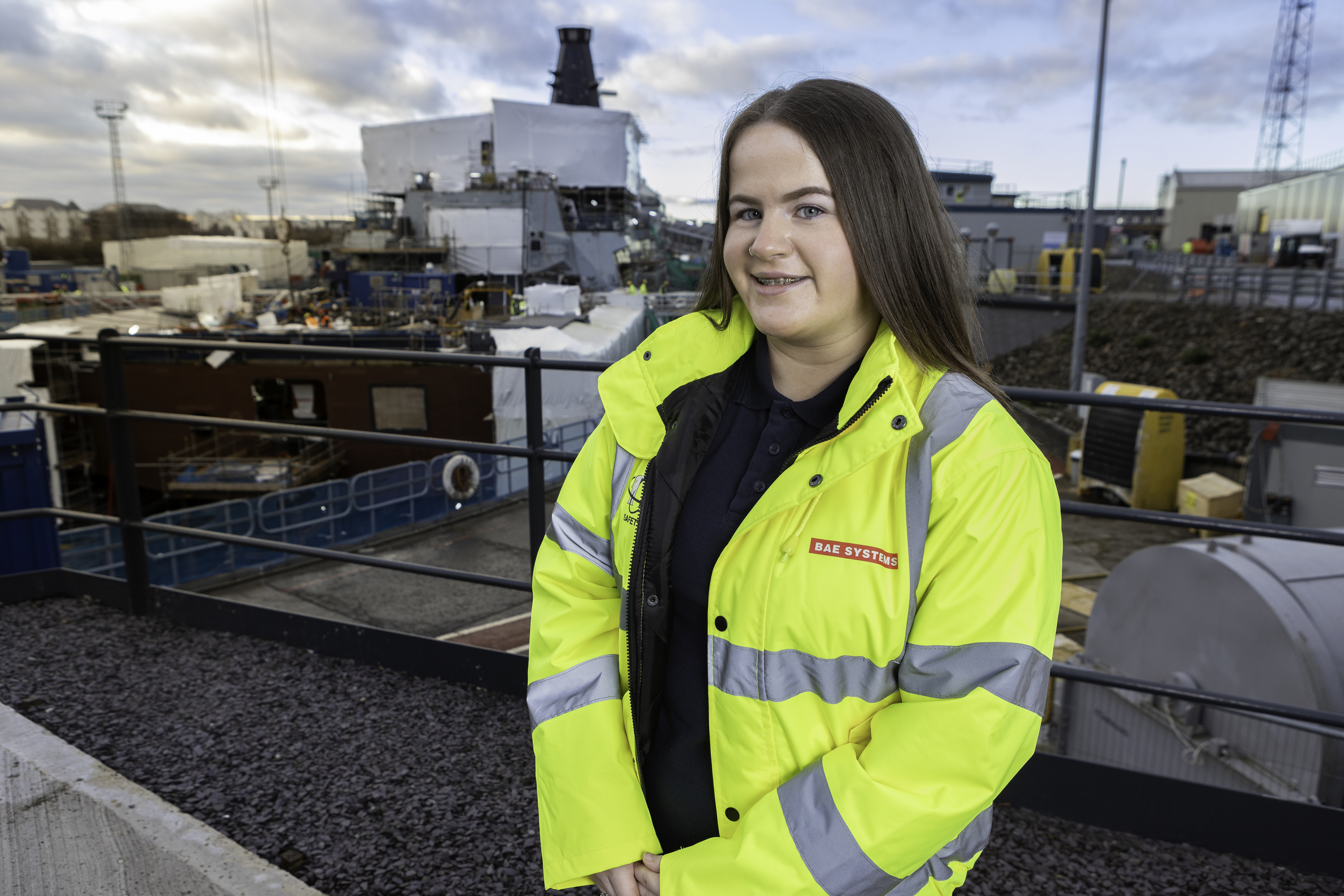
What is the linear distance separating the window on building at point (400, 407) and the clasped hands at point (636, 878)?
17.8 meters

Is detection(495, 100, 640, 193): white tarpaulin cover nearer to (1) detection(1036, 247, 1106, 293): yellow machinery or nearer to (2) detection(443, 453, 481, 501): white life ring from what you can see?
(1) detection(1036, 247, 1106, 293): yellow machinery

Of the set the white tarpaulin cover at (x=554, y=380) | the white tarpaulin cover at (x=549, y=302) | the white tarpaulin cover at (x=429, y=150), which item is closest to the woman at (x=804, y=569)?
the white tarpaulin cover at (x=554, y=380)

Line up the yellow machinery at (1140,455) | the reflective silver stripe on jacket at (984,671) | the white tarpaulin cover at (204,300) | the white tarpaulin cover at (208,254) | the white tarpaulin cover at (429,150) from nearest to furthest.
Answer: the reflective silver stripe on jacket at (984,671) → the yellow machinery at (1140,455) → the white tarpaulin cover at (204,300) → the white tarpaulin cover at (429,150) → the white tarpaulin cover at (208,254)

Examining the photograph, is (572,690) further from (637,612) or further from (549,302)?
(549,302)

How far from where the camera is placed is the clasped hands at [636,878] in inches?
57.4

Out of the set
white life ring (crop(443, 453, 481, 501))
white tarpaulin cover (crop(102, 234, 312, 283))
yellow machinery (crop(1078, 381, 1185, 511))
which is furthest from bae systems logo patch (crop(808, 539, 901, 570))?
white tarpaulin cover (crop(102, 234, 312, 283))

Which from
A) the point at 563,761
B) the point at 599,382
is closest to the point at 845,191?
the point at 599,382

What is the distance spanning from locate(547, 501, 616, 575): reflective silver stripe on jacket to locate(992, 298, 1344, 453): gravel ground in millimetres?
17323

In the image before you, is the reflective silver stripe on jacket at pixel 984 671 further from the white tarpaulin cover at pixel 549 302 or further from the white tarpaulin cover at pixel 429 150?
the white tarpaulin cover at pixel 429 150

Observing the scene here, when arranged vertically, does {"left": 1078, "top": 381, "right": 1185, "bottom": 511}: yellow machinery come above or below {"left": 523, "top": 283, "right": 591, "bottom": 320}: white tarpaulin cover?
below

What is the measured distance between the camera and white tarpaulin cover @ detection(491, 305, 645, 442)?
57.7 feet

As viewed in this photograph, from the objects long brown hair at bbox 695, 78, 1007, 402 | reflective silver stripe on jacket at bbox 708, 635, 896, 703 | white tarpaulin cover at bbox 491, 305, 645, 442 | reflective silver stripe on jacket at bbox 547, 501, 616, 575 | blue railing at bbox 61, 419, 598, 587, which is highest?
long brown hair at bbox 695, 78, 1007, 402

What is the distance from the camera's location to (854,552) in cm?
130

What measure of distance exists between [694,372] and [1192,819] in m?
2.21
